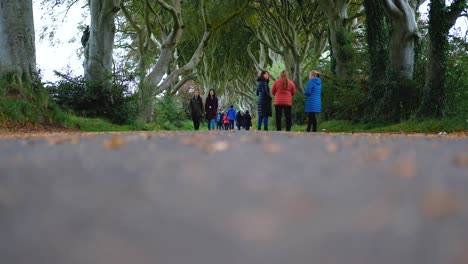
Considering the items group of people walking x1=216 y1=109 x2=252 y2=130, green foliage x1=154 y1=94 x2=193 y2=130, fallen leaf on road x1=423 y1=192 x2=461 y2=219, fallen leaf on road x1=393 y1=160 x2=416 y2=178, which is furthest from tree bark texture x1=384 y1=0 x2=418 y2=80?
green foliage x1=154 y1=94 x2=193 y2=130

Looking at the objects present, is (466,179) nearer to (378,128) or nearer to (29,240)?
(29,240)

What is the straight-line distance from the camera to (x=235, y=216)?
131 centimetres

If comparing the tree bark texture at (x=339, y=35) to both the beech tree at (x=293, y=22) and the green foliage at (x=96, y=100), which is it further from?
the green foliage at (x=96, y=100)

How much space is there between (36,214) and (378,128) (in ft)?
43.3

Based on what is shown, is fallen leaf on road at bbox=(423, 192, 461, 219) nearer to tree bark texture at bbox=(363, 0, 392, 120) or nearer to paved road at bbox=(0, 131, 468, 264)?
paved road at bbox=(0, 131, 468, 264)

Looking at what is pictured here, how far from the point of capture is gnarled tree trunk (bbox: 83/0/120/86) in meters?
17.3

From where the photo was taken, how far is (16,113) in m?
11.8

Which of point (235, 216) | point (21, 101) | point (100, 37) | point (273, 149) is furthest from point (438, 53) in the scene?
point (235, 216)

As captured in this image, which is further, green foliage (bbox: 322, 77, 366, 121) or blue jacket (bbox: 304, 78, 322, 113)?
green foliage (bbox: 322, 77, 366, 121)

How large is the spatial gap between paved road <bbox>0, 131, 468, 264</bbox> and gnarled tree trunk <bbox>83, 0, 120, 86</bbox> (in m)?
15.8

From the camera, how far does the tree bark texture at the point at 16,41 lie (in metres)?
13.3

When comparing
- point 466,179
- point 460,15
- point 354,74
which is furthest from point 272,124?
point 466,179

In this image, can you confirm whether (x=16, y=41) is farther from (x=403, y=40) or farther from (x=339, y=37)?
(x=339, y=37)

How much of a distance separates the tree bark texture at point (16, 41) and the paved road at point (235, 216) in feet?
40.6
